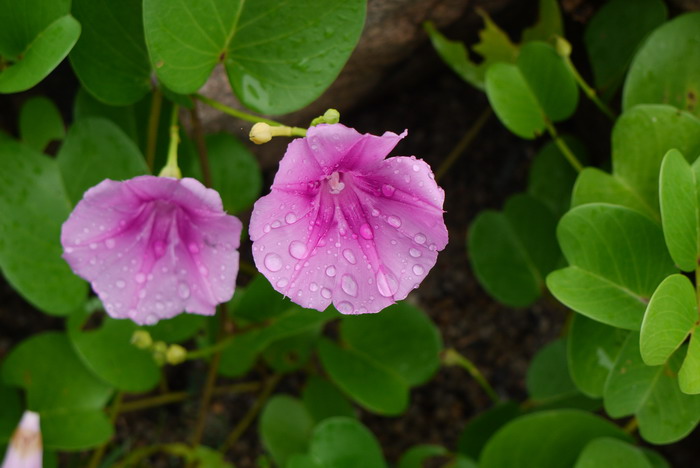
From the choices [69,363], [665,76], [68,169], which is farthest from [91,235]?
[665,76]

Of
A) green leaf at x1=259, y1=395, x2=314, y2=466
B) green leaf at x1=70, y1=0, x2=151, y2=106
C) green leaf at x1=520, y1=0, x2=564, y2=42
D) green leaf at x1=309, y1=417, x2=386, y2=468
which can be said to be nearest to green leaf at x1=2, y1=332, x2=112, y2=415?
green leaf at x1=259, y1=395, x2=314, y2=466

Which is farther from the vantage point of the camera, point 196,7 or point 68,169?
point 68,169

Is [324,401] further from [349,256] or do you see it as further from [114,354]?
[349,256]

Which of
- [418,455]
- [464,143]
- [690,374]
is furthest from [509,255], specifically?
[690,374]

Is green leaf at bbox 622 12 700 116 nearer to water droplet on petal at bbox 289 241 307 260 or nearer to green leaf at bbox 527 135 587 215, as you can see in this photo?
green leaf at bbox 527 135 587 215

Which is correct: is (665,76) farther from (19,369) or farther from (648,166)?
(19,369)

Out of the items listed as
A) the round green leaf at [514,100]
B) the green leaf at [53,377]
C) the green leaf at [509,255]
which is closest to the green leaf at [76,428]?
the green leaf at [53,377]
